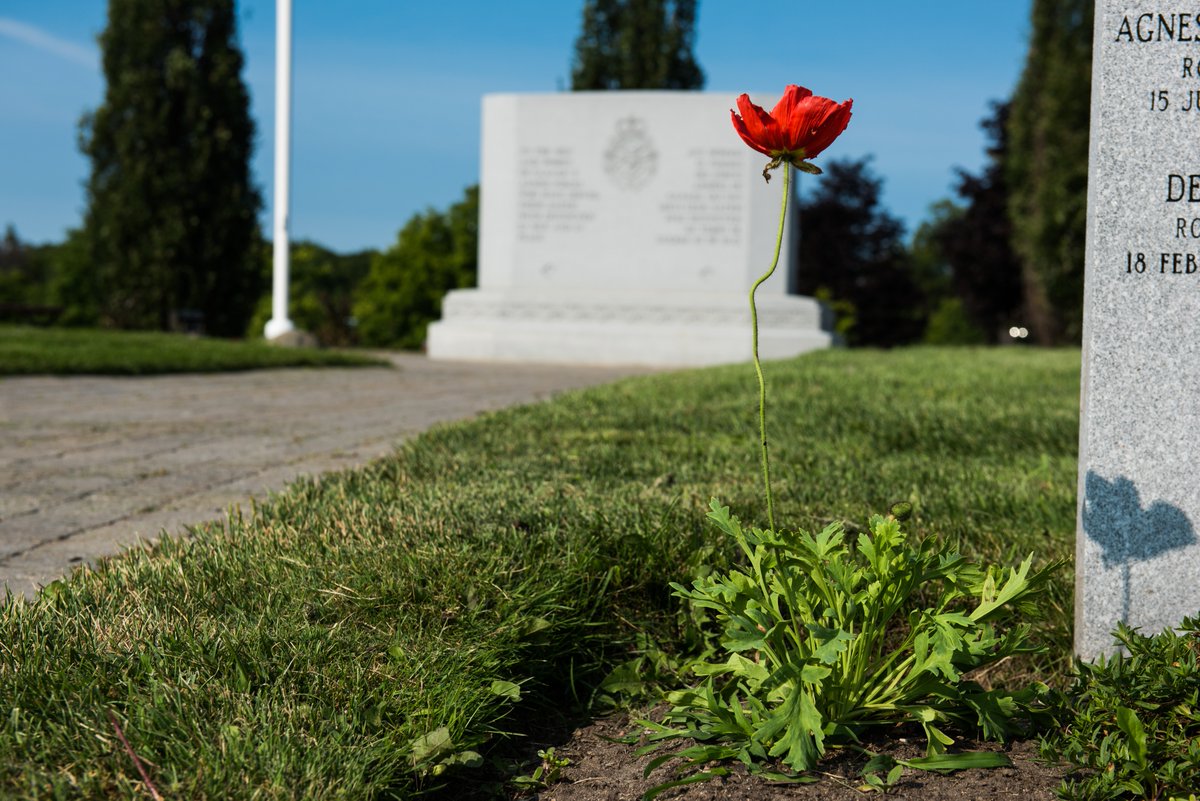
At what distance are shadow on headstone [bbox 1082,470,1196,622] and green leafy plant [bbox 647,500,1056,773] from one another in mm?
296

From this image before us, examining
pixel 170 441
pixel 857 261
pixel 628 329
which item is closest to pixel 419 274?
pixel 857 261

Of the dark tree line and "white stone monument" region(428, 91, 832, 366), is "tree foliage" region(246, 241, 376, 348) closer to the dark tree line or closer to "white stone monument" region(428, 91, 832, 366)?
"white stone monument" region(428, 91, 832, 366)

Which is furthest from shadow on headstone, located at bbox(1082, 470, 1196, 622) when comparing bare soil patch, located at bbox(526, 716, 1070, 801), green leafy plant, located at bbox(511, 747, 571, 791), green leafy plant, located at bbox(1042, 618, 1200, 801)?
green leafy plant, located at bbox(511, 747, 571, 791)

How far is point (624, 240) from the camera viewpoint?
15.8 meters

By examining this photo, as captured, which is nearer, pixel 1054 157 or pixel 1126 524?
pixel 1126 524

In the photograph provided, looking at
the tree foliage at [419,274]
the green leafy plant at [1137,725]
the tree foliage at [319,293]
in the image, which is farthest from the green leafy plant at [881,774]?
the tree foliage at [419,274]

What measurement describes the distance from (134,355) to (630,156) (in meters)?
7.80

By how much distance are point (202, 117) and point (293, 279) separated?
96.1 feet

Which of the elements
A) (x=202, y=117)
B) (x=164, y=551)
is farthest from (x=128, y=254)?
(x=164, y=551)

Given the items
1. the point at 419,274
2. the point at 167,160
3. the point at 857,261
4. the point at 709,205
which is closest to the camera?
the point at 709,205

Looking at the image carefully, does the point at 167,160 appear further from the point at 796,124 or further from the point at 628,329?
the point at 796,124

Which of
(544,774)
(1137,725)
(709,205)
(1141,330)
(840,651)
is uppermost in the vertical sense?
(709,205)

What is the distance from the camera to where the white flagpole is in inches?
622

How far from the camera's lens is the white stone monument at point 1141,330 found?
2344mm
